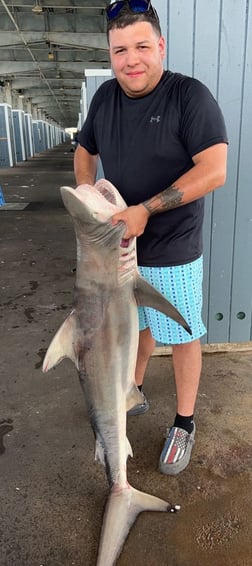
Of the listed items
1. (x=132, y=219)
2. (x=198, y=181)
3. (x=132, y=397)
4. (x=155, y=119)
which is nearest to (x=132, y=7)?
(x=155, y=119)

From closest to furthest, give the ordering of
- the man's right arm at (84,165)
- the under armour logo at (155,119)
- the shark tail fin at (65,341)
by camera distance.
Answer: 1. the shark tail fin at (65,341)
2. the under armour logo at (155,119)
3. the man's right arm at (84,165)

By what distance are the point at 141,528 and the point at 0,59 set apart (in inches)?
903

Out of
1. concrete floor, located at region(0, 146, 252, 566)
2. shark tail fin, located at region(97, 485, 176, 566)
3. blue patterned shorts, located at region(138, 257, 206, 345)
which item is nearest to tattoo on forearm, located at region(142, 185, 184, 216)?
blue patterned shorts, located at region(138, 257, 206, 345)

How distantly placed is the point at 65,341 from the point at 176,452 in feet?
3.13

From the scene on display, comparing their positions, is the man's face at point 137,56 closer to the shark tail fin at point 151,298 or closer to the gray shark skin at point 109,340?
the gray shark skin at point 109,340

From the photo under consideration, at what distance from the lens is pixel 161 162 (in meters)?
2.09

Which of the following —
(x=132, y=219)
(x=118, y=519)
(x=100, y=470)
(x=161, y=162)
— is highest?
(x=161, y=162)

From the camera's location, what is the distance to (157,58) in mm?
1996

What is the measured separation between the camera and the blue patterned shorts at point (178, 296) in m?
2.30

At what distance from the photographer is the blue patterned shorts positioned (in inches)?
90.6

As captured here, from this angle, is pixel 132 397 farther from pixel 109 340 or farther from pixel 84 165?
pixel 84 165

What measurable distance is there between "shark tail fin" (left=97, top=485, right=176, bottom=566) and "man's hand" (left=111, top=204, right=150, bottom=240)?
1062mm

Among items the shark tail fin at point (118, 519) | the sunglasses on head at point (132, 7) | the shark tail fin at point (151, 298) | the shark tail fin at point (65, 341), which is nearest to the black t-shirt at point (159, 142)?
the sunglasses on head at point (132, 7)

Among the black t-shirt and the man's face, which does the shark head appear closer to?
the black t-shirt
